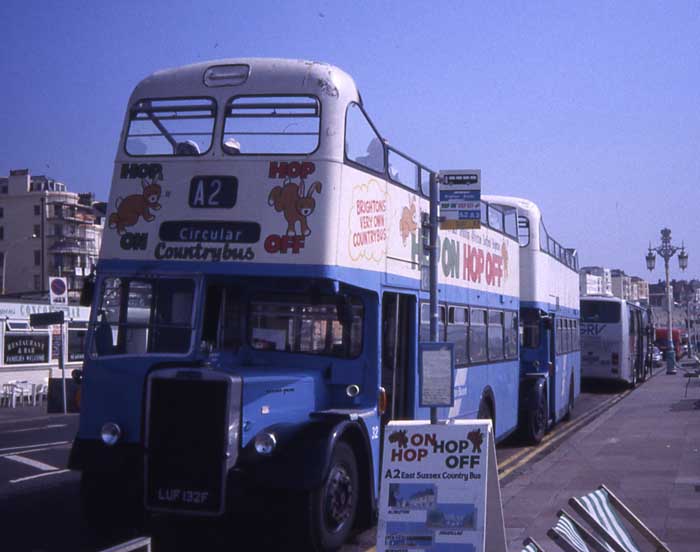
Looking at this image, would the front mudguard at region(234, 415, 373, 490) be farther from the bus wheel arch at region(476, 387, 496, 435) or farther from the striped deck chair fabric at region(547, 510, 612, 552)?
the bus wheel arch at region(476, 387, 496, 435)

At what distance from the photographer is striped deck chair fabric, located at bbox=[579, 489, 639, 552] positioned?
21.9 feet

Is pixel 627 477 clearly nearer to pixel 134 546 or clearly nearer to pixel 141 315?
pixel 141 315

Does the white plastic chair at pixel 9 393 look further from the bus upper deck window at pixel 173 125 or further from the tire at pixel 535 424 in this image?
the bus upper deck window at pixel 173 125

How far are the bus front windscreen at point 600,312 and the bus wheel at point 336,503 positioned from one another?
26.6m

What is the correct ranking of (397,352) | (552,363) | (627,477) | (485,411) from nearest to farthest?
(397,352) → (627,477) → (485,411) → (552,363)

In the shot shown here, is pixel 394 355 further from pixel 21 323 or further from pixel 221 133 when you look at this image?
pixel 21 323

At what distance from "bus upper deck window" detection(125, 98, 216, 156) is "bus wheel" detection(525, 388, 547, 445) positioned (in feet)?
35.1

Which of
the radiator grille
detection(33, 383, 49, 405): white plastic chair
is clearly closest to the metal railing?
the radiator grille

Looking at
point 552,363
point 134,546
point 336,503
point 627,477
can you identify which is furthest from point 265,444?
point 552,363

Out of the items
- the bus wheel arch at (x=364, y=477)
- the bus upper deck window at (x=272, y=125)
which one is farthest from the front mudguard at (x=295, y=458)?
the bus upper deck window at (x=272, y=125)

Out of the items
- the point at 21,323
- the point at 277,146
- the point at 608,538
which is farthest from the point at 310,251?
the point at 21,323

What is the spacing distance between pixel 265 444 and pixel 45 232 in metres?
84.6

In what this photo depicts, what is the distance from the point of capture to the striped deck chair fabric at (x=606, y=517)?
21.9 ft

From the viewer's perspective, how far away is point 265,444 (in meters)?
7.97
